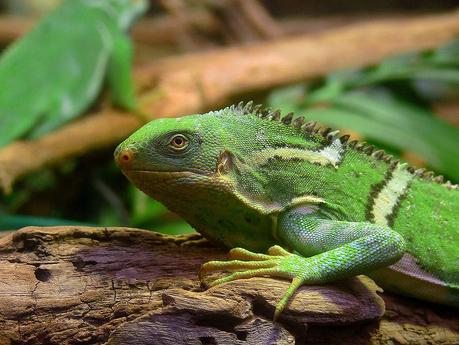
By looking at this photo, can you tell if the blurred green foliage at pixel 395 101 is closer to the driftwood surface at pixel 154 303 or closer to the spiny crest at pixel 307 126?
the spiny crest at pixel 307 126

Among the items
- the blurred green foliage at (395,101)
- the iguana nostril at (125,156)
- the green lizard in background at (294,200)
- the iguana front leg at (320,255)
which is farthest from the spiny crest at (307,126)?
the blurred green foliage at (395,101)


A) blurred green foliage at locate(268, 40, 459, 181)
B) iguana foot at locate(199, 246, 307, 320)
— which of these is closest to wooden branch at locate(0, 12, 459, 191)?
blurred green foliage at locate(268, 40, 459, 181)

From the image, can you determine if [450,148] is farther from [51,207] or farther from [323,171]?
[51,207]

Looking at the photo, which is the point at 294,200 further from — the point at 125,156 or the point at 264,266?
the point at 125,156

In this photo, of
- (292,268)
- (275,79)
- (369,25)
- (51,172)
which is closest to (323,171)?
(292,268)

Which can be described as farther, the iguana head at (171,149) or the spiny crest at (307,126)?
the spiny crest at (307,126)

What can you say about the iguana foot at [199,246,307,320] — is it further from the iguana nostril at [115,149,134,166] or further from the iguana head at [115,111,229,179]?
the iguana nostril at [115,149,134,166]
